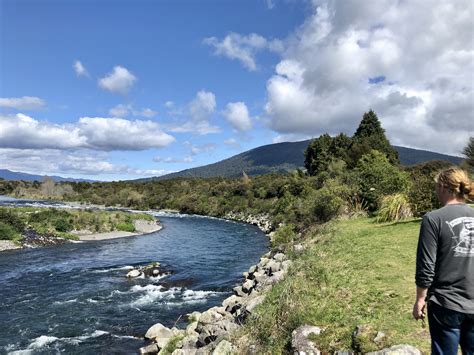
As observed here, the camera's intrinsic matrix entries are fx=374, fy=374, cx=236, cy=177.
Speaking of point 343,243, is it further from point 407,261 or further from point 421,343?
point 421,343

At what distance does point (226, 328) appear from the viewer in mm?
9414

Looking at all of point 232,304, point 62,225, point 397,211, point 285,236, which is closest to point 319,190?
point 285,236

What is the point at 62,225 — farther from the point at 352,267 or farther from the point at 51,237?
the point at 352,267

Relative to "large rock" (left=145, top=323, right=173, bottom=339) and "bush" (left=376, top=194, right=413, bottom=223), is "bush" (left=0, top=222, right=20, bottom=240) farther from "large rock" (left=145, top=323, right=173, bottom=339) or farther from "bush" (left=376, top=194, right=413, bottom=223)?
"bush" (left=376, top=194, right=413, bottom=223)

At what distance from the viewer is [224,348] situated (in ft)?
25.4

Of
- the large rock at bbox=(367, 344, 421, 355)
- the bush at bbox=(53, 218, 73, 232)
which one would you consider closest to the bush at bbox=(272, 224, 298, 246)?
the large rock at bbox=(367, 344, 421, 355)

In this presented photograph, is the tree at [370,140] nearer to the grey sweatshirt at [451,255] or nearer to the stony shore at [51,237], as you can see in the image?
the stony shore at [51,237]

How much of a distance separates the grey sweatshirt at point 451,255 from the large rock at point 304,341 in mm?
2924

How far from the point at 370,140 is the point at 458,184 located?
152ft

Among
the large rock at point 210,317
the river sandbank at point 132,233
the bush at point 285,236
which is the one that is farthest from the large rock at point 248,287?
the river sandbank at point 132,233

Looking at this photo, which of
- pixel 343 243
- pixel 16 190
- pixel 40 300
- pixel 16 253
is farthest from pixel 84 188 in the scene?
pixel 343 243

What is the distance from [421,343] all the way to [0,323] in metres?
14.5

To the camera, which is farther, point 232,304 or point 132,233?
point 132,233

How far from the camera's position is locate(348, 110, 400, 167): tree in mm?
44469
